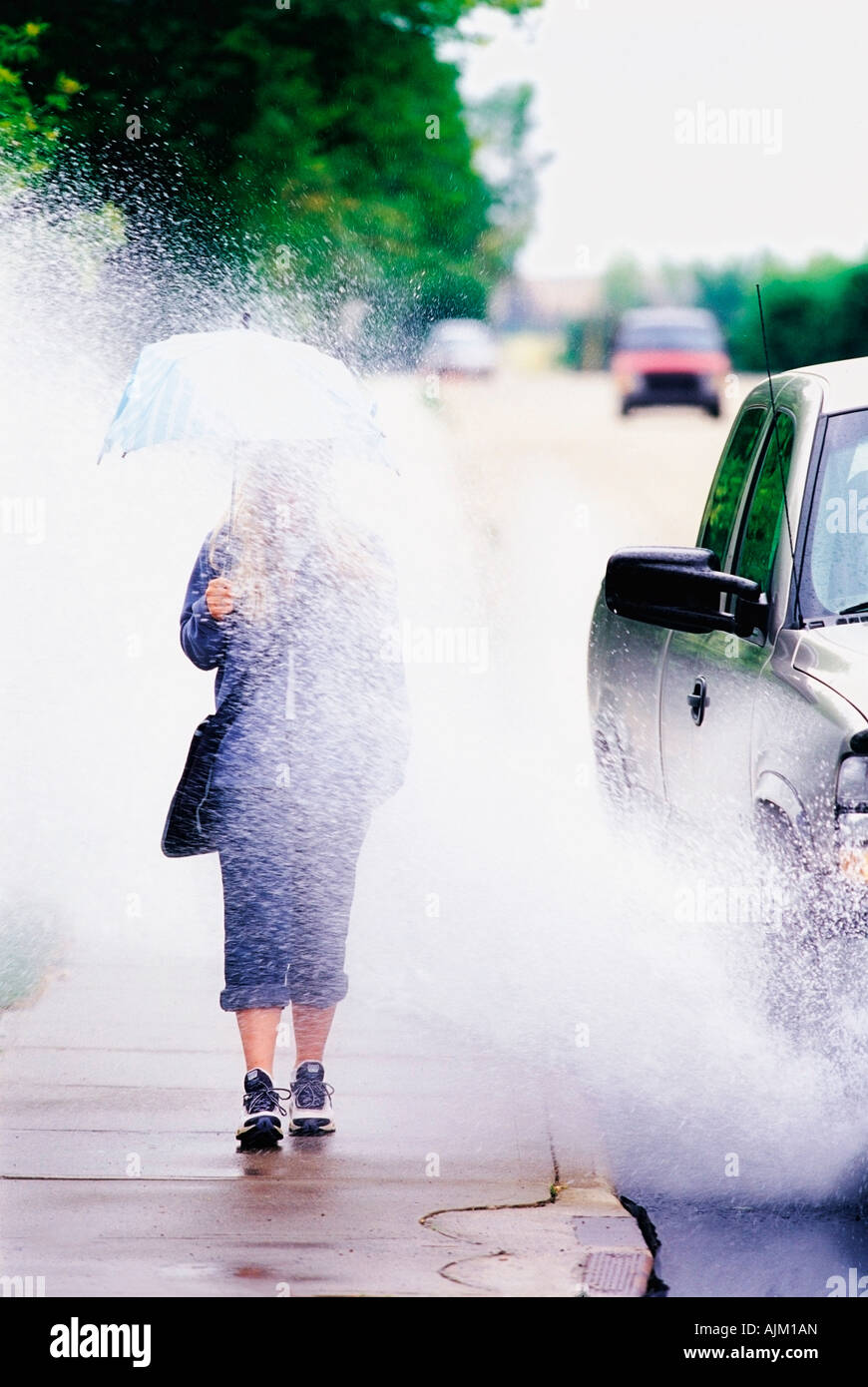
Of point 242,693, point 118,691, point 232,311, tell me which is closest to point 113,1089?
point 242,693

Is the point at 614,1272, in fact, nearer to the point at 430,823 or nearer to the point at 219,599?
the point at 219,599

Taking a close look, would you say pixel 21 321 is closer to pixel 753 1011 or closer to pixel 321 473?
pixel 321 473

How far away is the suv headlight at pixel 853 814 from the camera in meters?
4.82

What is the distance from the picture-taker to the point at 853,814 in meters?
4.84

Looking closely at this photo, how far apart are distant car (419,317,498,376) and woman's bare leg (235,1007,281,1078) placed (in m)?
14.3

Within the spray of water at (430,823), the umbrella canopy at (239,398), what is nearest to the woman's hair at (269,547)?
the umbrella canopy at (239,398)

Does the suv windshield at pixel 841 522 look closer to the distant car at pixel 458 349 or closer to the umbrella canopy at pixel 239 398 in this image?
the umbrella canopy at pixel 239 398

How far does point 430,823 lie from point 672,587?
3.48 metres

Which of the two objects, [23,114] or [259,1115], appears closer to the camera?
[259,1115]

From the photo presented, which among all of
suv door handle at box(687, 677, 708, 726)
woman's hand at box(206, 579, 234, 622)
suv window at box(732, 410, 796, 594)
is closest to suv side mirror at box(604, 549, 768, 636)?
suv window at box(732, 410, 796, 594)

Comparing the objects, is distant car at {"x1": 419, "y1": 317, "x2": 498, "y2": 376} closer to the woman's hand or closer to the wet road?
the wet road

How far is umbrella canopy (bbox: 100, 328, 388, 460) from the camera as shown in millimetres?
6098

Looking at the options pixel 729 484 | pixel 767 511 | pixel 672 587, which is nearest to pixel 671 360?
pixel 729 484

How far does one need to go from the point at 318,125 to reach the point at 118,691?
14.1 ft
